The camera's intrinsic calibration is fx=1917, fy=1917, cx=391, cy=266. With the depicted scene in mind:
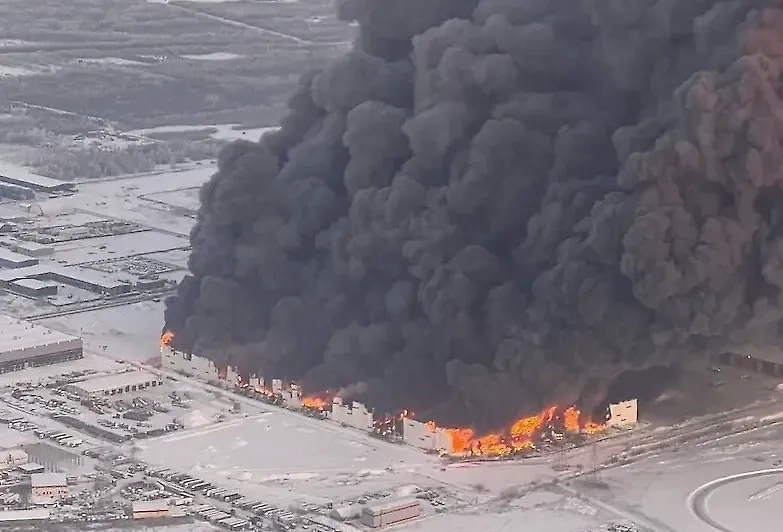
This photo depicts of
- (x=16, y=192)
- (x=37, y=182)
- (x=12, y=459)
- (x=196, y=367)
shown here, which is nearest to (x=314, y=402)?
(x=196, y=367)

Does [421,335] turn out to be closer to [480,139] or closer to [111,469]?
[480,139]

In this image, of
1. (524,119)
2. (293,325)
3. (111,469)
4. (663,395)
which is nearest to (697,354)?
(663,395)

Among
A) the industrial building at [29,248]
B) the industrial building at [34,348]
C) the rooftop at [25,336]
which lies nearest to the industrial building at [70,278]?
the industrial building at [29,248]

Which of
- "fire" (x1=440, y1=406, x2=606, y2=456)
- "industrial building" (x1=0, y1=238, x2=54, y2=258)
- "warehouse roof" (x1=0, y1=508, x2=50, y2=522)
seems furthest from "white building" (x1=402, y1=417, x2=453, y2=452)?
"industrial building" (x1=0, y1=238, x2=54, y2=258)

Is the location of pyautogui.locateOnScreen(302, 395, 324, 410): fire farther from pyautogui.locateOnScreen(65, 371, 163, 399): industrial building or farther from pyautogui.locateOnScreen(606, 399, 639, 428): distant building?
pyautogui.locateOnScreen(606, 399, 639, 428): distant building

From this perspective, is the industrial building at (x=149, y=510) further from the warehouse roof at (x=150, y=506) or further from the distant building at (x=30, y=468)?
the distant building at (x=30, y=468)

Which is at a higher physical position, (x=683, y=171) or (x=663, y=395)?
(x=683, y=171)

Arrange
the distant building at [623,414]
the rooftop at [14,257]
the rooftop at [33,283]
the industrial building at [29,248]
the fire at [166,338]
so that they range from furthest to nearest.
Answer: the industrial building at [29,248] < the rooftop at [14,257] < the rooftop at [33,283] < the fire at [166,338] < the distant building at [623,414]
